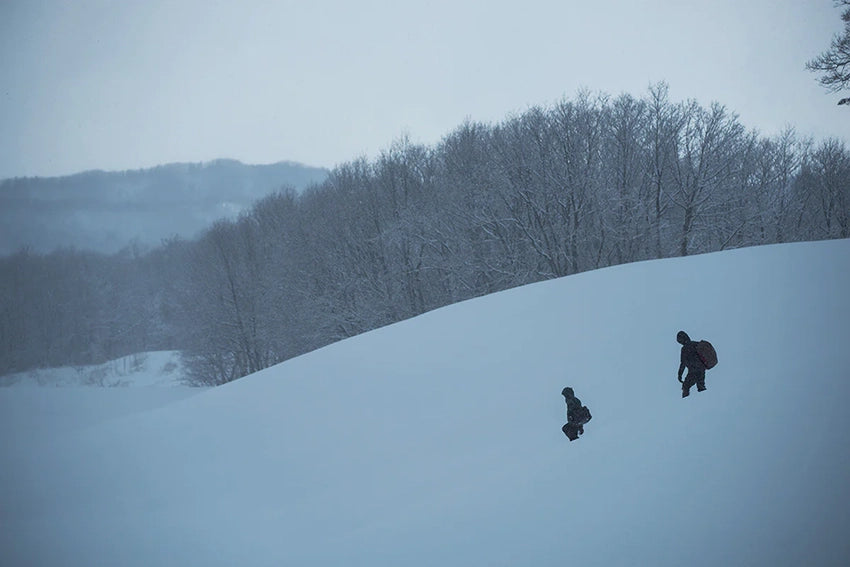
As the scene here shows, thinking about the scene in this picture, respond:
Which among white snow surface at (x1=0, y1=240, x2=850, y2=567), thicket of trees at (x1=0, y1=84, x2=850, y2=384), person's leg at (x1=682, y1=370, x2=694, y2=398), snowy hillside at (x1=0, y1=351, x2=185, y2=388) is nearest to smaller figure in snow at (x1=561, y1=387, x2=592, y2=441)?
white snow surface at (x1=0, y1=240, x2=850, y2=567)

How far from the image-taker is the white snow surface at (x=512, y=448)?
4.29 meters

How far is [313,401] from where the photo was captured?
11000 mm

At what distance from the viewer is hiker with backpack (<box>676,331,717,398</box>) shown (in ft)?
20.5

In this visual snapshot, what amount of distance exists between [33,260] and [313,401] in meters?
54.9

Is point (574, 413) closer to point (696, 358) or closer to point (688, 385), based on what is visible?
point (688, 385)

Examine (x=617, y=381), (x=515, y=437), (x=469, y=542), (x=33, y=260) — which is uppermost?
(x=33, y=260)

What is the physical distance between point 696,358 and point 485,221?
18477 mm

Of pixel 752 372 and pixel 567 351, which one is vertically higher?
pixel 567 351

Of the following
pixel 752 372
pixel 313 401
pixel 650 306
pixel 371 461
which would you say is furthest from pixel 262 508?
pixel 650 306

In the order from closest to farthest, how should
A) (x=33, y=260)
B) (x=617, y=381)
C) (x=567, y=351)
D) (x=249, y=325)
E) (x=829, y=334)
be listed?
(x=829, y=334) < (x=617, y=381) < (x=567, y=351) < (x=249, y=325) < (x=33, y=260)

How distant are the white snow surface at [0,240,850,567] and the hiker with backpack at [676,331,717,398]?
0.38 m

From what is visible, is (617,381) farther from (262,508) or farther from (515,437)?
(262,508)

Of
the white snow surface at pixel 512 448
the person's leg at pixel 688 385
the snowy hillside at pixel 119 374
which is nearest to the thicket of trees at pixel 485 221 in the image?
the snowy hillside at pixel 119 374

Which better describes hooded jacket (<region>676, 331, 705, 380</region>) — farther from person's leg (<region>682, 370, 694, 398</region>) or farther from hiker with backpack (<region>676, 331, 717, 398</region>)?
person's leg (<region>682, 370, 694, 398</region>)
